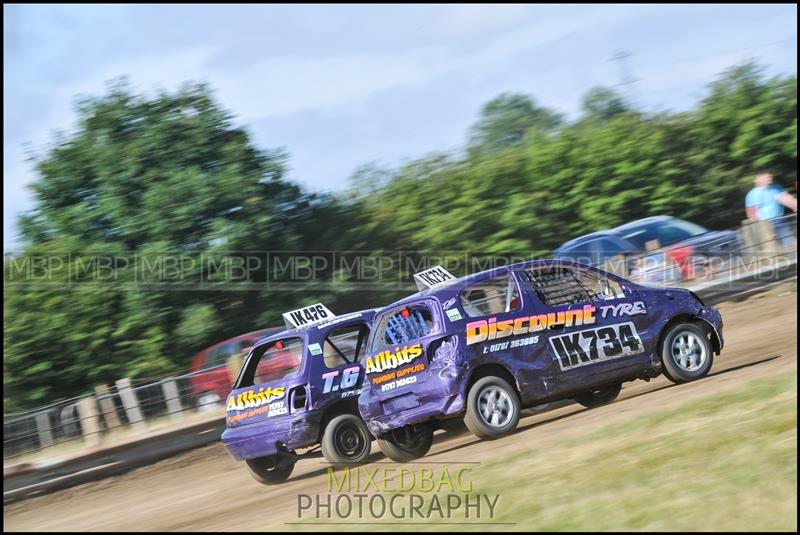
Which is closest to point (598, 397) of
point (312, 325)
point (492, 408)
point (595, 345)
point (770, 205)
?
point (595, 345)

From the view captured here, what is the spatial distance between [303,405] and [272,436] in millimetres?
493

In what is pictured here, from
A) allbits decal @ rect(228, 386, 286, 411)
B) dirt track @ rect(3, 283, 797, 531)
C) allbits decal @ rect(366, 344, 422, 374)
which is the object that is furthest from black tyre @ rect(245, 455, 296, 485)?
allbits decal @ rect(366, 344, 422, 374)

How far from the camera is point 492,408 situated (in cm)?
1068

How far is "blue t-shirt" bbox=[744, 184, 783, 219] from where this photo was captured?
20.6m

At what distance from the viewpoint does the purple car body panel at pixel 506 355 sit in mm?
10539

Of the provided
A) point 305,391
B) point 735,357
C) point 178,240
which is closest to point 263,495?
point 305,391

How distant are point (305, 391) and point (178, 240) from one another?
12.9m

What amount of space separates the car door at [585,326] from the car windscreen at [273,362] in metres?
2.65

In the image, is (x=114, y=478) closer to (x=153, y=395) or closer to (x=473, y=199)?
(x=153, y=395)

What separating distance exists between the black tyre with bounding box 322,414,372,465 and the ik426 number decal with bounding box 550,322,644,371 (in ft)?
7.33

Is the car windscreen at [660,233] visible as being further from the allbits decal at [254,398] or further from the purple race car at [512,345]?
the allbits decal at [254,398]

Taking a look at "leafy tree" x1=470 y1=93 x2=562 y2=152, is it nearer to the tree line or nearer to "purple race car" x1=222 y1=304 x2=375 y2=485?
the tree line

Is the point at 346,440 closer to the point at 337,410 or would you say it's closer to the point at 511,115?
the point at 337,410

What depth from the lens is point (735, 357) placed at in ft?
45.3
